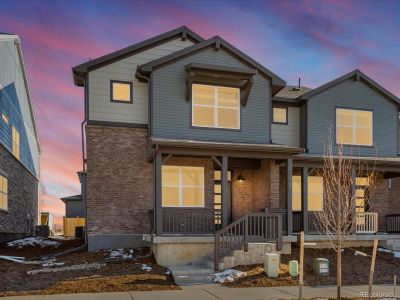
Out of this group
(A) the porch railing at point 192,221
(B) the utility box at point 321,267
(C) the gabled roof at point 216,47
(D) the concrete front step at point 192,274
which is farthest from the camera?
(C) the gabled roof at point 216,47

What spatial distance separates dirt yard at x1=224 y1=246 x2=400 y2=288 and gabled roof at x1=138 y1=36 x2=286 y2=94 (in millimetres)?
6718

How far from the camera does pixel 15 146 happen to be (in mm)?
21984

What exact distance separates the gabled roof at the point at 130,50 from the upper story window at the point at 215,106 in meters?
2.62

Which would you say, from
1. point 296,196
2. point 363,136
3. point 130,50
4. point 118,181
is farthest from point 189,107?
point 363,136

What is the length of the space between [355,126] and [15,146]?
17.5m

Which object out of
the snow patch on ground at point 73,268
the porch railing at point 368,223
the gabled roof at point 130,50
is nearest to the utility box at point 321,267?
the porch railing at point 368,223

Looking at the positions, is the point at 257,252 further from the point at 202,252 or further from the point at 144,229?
the point at 144,229

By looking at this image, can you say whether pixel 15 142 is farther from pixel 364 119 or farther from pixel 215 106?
pixel 364 119

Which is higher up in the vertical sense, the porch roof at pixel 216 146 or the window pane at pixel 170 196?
the porch roof at pixel 216 146

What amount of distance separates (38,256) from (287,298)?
982cm

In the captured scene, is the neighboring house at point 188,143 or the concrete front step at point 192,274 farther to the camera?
the neighboring house at point 188,143

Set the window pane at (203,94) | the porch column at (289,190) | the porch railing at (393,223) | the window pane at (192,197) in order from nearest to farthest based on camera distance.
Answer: the porch column at (289,190)
the window pane at (192,197)
the window pane at (203,94)
the porch railing at (393,223)

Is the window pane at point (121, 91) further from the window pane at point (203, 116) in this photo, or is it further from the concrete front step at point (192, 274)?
the concrete front step at point (192, 274)

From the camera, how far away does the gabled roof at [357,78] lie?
17.6 m
